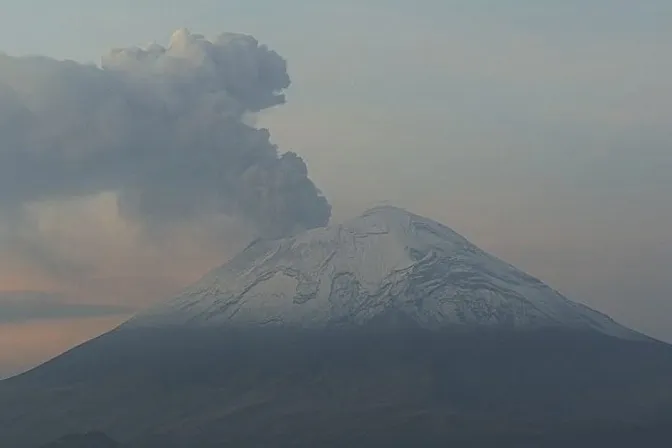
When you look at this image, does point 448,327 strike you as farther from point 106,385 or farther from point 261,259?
point 106,385

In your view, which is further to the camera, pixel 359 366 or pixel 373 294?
pixel 373 294

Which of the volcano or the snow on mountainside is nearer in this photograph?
the volcano

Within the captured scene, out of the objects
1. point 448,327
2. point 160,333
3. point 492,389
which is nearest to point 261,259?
point 160,333

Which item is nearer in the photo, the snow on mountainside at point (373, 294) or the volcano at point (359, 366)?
the volcano at point (359, 366)

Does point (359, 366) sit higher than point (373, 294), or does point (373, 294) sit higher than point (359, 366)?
point (373, 294)
